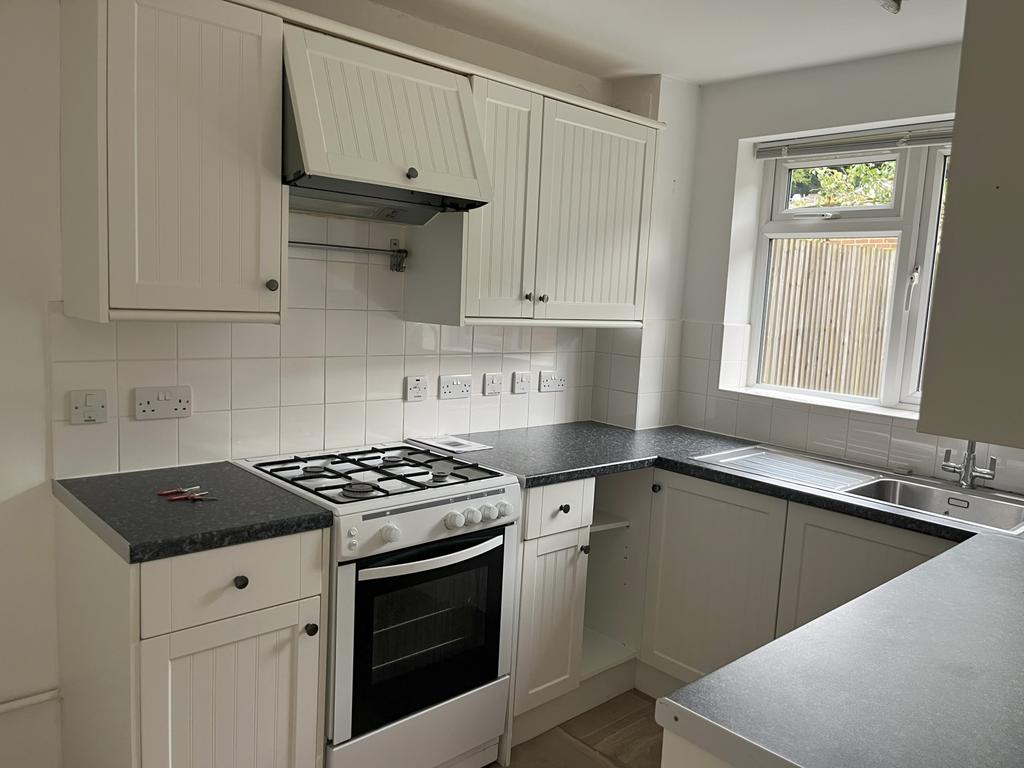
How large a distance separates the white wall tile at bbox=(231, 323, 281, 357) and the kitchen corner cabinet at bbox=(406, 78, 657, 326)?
0.48m

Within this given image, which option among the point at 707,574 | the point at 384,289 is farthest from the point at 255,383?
the point at 707,574

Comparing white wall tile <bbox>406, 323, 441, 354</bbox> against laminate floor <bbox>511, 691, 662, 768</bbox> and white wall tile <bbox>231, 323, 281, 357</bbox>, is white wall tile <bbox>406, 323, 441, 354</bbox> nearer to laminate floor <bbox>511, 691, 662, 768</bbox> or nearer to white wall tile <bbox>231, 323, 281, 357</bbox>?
white wall tile <bbox>231, 323, 281, 357</bbox>

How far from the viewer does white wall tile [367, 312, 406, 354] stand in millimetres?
2662

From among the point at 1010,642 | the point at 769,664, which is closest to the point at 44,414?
the point at 769,664

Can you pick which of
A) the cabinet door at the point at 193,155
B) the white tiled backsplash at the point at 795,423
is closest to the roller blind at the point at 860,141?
the white tiled backsplash at the point at 795,423

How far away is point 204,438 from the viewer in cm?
232

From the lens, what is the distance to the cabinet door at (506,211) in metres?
2.51

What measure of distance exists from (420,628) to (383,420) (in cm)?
83

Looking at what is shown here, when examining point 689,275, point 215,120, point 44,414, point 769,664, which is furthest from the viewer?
point 689,275

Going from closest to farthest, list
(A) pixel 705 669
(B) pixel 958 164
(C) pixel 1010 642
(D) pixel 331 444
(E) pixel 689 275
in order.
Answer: (B) pixel 958 164, (C) pixel 1010 642, (D) pixel 331 444, (A) pixel 705 669, (E) pixel 689 275

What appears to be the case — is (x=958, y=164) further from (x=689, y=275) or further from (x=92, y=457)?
(x=689, y=275)

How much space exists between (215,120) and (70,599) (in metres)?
1.29

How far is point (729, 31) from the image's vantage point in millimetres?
2629

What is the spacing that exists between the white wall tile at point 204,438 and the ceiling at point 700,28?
144cm
